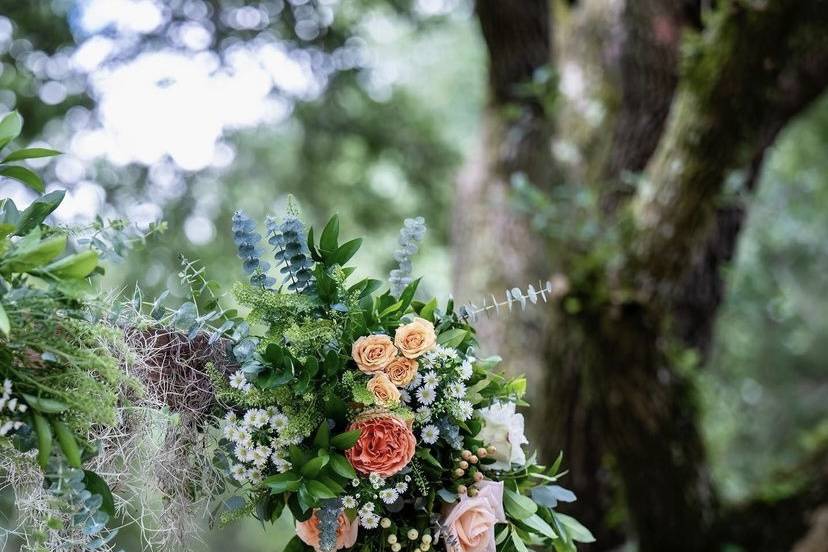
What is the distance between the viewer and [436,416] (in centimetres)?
154

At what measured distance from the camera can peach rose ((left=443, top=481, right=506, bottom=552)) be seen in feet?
4.97

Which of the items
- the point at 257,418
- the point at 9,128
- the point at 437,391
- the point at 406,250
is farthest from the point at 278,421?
the point at 9,128

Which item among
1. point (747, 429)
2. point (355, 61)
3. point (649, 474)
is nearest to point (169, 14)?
point (355, 61)

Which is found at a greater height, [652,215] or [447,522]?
[447,522]

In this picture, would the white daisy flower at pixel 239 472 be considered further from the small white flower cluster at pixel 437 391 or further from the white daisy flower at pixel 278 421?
the small white flower cluster at pixel 437 391

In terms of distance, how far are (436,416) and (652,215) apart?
2185mm

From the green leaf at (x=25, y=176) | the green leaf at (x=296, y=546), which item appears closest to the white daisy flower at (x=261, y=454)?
the green leaf at (x=296, y=546)

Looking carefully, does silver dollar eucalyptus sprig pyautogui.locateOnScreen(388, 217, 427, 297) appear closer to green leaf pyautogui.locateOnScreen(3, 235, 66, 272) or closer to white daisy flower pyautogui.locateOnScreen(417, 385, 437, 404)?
white daisy flower pyautogui.locateOnScreen(417, 385, 437, 404)

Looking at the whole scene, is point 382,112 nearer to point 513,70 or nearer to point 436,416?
point 513,70

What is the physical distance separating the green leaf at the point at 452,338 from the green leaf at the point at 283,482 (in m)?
0.35

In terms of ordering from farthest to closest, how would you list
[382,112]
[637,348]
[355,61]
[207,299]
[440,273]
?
[440,273], [382,112], [355,61], [637,348], [207,299]

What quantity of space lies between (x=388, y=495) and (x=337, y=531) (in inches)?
4.5

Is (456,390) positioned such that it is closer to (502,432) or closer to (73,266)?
(502,432)

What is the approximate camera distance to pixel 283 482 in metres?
1.42
